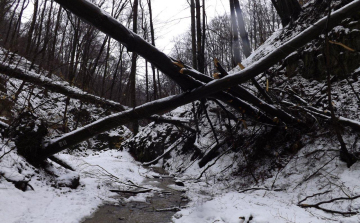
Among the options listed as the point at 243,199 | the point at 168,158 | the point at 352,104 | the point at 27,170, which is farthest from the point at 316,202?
the point at 168,158

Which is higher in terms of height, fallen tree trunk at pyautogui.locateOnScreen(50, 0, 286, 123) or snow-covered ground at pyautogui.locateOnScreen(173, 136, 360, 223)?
fallen tree trunk at pyautogui.locateOnScreen(50, 0, 286, 123)

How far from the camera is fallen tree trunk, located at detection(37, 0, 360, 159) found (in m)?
3.33

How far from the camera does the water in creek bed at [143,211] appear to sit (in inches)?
150

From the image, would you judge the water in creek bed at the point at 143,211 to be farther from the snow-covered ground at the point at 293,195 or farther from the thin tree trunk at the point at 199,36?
the thin tree trunk at the point at 199,36

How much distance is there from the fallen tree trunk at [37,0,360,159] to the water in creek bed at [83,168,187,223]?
5.45 ft

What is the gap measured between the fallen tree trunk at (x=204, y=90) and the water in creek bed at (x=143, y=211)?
166 centimetres

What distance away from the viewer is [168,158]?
383 inches

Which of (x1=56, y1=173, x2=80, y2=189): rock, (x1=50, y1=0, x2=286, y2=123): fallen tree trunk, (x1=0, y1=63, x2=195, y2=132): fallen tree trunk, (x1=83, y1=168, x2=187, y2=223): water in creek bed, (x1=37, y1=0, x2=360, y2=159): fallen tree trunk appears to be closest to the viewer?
(x1=50, y1=0, x2=286, y2=123): fallen tree trunk

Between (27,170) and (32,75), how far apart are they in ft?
6.15

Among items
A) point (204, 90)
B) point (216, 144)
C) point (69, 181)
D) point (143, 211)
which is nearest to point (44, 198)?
point (69, 181)

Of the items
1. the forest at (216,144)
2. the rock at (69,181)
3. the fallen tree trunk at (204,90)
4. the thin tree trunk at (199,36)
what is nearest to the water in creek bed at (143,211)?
the forest at (216,144)

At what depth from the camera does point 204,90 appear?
4.08 meters

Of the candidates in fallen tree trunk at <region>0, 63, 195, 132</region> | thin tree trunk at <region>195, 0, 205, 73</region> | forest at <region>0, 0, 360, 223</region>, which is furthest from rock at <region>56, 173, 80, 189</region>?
thin tree trunk at <region>195, 0, 205, 73</region>

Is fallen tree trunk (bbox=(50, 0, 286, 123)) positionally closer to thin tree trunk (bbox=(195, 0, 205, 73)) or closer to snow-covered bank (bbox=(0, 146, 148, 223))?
snow-covered bank (bbox=(0, 146, 148, 223))
